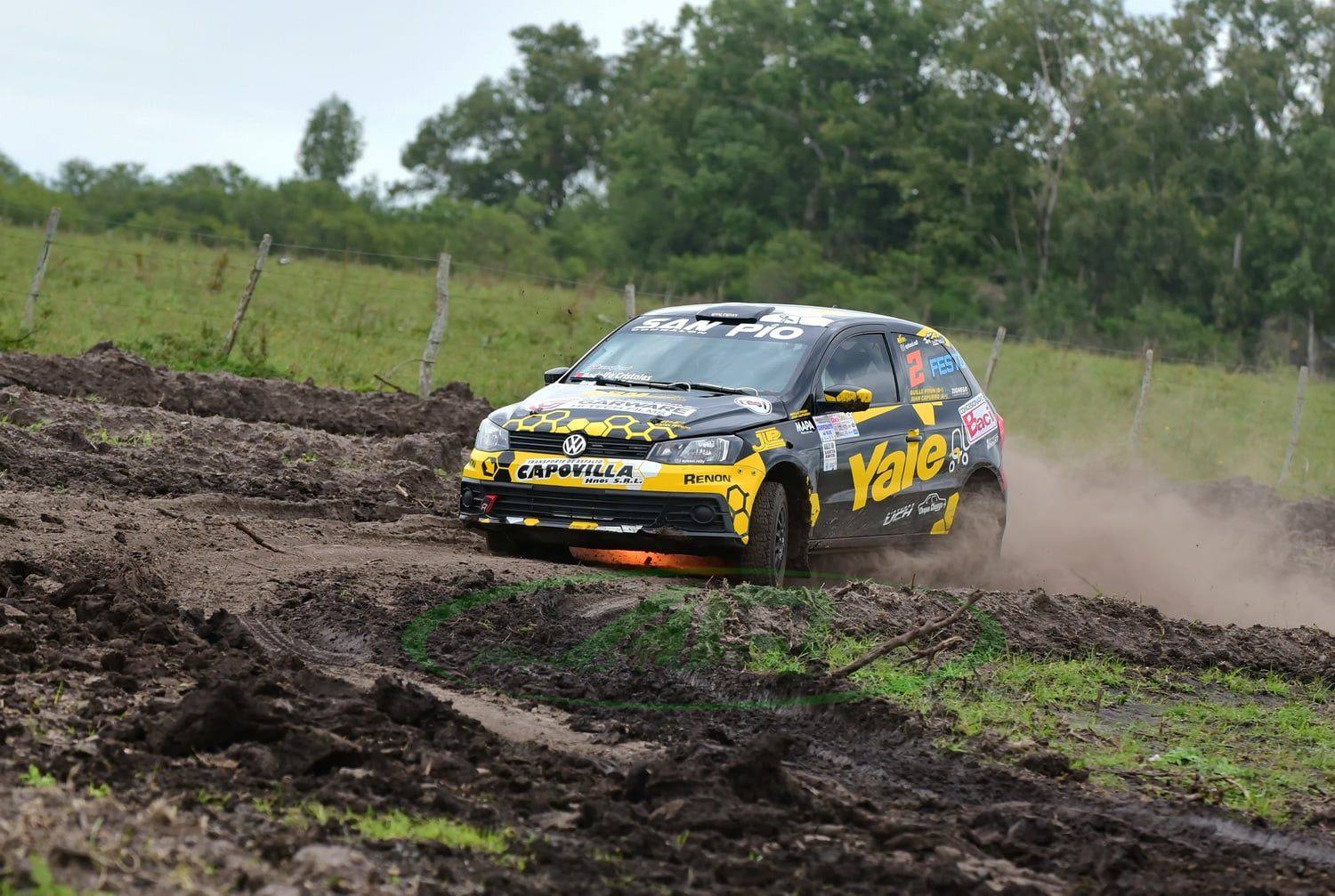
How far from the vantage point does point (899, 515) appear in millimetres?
11664

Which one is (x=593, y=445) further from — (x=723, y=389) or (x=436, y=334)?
(x=436, y=334)

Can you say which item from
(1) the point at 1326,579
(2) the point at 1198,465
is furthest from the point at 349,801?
(2) the point at 1198,465

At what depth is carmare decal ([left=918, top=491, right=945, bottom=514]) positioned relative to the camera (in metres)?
11.9

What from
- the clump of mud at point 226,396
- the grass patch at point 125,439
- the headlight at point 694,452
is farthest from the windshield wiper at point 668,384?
the clump of mud at point 226,396

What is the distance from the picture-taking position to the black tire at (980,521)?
1255 centimetres

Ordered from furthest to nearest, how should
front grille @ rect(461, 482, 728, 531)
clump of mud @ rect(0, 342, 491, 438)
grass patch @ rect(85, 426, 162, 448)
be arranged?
1. clump of mud @ rect(0, 342, 491, 438)
2. grass patch @ rect(85, 426, 162, 448)
3. front grille @ rect(461, 482, 728, 531)

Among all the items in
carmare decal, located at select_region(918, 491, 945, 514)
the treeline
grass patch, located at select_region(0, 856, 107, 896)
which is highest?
the treeline

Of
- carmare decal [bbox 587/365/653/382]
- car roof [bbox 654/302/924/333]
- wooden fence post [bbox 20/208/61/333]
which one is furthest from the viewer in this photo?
wooden fence post [bbox 20/208/61/333]

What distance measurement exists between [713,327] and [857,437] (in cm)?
132

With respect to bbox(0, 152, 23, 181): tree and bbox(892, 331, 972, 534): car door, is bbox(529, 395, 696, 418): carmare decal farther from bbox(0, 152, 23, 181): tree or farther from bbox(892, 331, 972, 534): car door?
bbox(0, 152, 23, 181): tree

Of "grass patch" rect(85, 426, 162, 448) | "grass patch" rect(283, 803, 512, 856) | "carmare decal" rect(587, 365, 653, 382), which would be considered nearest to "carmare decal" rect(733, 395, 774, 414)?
"carmare decal" rect(587, 365, 653, 382)

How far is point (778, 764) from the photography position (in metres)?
5.87

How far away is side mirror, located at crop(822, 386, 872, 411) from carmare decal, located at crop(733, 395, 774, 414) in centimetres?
52

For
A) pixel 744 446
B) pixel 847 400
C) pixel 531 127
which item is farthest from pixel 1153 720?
pixel 531 127
